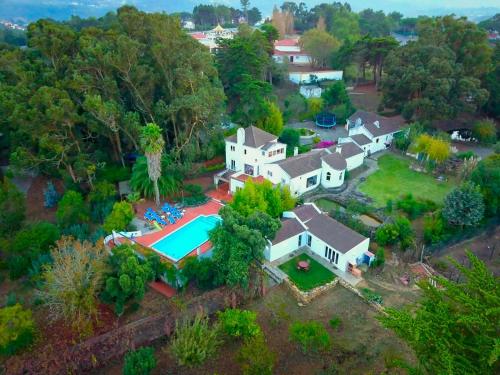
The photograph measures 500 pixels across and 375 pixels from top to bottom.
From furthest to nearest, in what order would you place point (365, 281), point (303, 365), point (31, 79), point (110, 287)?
point (31, 79), point (365, 281), point (110, 287), point (303, 365)

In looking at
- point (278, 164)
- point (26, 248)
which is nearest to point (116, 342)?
point (26, 248)

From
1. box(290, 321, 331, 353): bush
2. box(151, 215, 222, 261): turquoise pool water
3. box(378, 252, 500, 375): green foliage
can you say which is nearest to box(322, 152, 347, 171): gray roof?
box(151, 215, 222, 261): turquoise pool water

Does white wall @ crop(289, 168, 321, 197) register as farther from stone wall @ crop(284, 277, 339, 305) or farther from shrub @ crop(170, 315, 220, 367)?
shrub @ crop(170, 315, 220, 367)

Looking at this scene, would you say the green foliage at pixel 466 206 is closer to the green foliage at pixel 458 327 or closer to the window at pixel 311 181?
the window at pixel 311 181

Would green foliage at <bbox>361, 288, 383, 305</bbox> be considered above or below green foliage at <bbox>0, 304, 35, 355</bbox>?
below

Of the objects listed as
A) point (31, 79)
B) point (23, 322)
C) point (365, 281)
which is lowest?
point (365, 281)

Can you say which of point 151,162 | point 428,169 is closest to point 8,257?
point 151,162

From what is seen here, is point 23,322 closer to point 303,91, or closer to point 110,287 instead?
point 110,287
